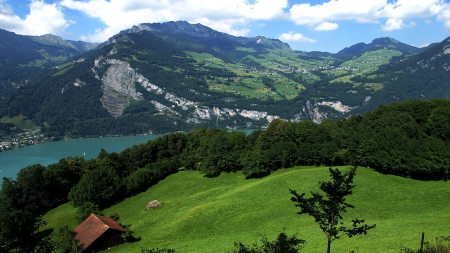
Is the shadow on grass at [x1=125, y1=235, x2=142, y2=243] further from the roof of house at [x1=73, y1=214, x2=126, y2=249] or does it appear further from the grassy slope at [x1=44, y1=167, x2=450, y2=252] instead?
the roof of house at [x1=73, y1=214, x2=126, y2=249]

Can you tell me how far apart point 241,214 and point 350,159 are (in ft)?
78.2

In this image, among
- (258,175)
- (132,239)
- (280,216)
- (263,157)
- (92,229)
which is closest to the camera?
(280,216)

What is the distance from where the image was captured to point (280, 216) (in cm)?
3219

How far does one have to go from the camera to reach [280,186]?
A: 135ft

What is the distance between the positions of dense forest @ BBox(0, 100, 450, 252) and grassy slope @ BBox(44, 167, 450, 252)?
3765 millimetres

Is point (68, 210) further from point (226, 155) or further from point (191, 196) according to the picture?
point (226, 155)

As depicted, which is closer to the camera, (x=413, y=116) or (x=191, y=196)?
(x=191, y=196)

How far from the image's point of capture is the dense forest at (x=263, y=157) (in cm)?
4231

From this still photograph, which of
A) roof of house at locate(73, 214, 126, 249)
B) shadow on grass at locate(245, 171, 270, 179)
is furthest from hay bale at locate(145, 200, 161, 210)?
shadow on grass at locate(245, 171, 270, 179)

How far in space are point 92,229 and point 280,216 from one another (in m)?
20.7

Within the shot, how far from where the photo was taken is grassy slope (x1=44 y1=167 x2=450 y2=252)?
23.1m

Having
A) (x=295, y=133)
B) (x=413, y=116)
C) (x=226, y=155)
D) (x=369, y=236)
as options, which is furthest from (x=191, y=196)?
(x=413, y=116)

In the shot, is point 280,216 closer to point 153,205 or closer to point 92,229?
point 92,229

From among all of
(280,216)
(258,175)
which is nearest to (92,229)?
(280,216)
